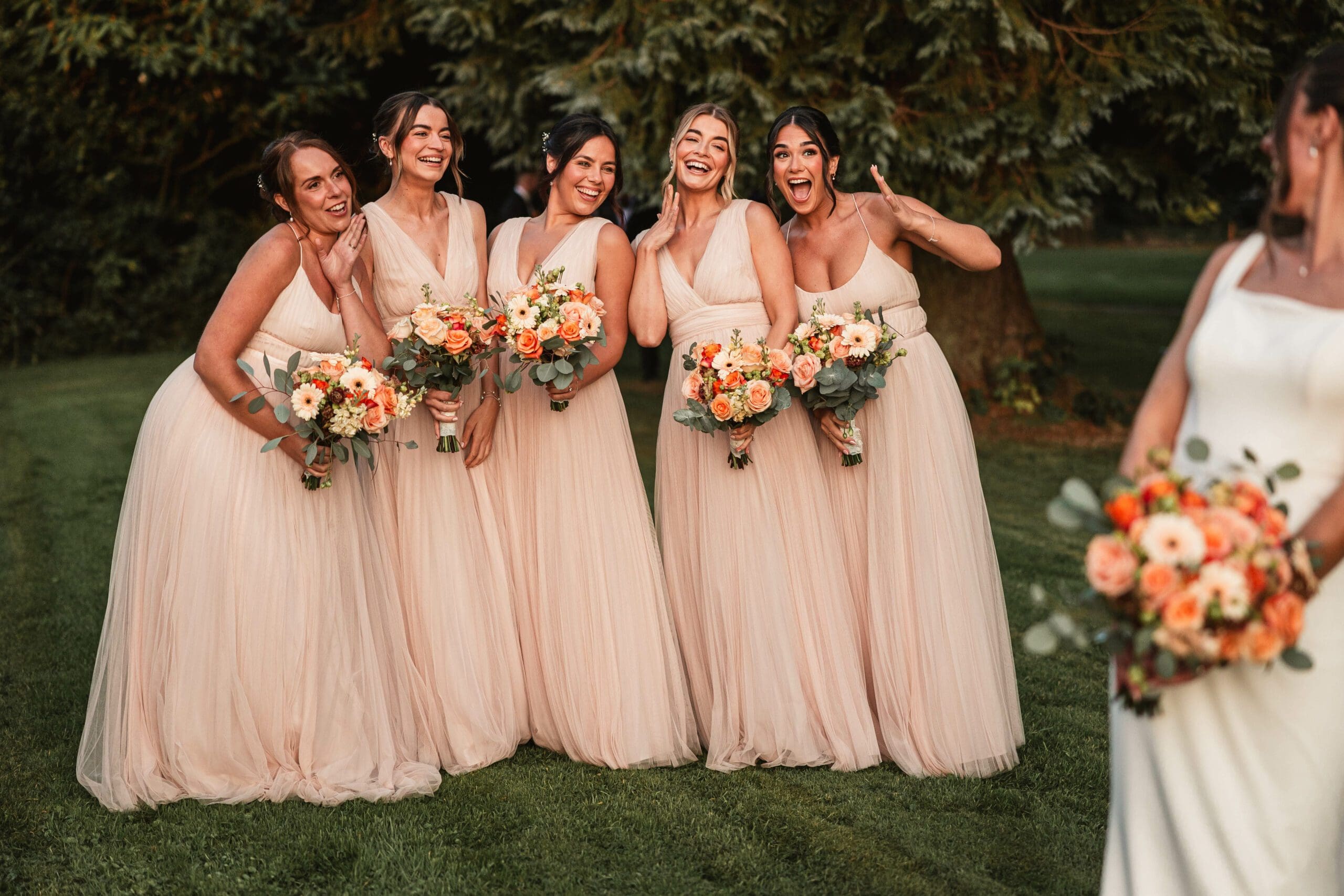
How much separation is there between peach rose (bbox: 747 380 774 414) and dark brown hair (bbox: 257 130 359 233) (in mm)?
1833

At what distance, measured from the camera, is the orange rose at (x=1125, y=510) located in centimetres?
271

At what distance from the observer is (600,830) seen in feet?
15.7

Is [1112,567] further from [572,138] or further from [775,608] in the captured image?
[572,138]

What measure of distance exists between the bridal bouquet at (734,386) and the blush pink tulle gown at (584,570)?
0.53 metres

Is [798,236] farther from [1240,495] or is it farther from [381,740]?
[1240,495]

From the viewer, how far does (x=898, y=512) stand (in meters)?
Result: 5.44

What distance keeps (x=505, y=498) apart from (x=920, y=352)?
1.96 meters

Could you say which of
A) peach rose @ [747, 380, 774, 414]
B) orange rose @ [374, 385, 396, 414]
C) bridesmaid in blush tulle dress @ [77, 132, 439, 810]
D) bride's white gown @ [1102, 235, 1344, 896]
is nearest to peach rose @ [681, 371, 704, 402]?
peach rose @ [747, 380, 774, 414]

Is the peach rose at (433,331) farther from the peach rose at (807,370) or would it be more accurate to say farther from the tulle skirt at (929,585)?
the tulle skirt at (929,585)

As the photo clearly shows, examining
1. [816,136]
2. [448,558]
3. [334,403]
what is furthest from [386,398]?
[816,136]

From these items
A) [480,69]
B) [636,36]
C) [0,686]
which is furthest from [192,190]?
[0,686]

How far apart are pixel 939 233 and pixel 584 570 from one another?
2134 millimetres

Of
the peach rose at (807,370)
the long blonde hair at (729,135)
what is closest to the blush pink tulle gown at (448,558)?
the long blonde hair at (729,135)

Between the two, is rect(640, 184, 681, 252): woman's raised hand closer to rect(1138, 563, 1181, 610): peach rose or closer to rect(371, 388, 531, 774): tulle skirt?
rect(371, 388, 531, 774): tulle skirt
